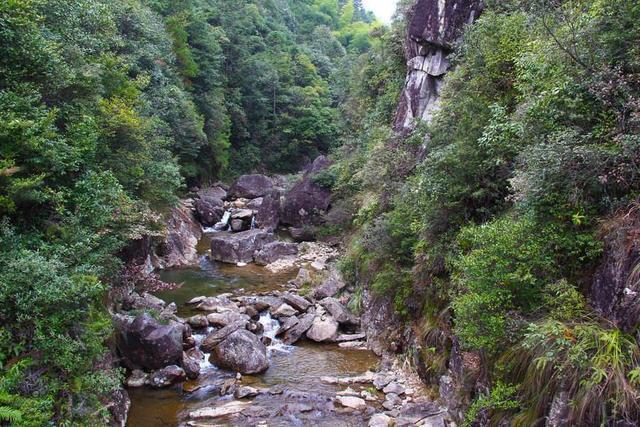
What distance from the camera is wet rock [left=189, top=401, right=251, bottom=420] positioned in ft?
31.8

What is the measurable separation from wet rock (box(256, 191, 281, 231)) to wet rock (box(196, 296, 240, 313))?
1160 cm

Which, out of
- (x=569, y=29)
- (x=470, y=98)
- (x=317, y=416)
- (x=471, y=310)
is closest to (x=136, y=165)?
(x=317, y=416)

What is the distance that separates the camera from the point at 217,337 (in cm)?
1298

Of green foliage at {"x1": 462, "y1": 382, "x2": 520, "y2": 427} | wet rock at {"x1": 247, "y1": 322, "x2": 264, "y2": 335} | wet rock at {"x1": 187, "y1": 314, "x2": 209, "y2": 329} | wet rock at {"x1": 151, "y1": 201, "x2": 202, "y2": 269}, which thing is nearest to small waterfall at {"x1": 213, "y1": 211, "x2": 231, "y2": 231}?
wet rock at {"x1": 151, "y1": 201, "x2": 202, "y2": 269}

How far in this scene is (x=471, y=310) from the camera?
6.82m

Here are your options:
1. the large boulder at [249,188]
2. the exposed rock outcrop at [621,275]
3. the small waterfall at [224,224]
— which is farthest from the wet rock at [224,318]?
the large boulder at [249,188]

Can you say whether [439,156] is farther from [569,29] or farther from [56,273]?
[56,273]

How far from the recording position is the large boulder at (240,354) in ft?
38.8

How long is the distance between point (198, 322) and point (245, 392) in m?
4.25

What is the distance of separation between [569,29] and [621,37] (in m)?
0.82

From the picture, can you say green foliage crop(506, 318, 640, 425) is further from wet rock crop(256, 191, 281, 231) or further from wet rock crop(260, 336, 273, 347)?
wet rock crop(256, 191, 281, 231)

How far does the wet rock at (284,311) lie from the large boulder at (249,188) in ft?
61.2

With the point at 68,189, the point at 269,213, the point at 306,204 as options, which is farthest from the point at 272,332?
the point at 269,213

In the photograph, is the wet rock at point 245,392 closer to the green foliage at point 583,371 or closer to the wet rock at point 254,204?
the green foliage at point 583,371
